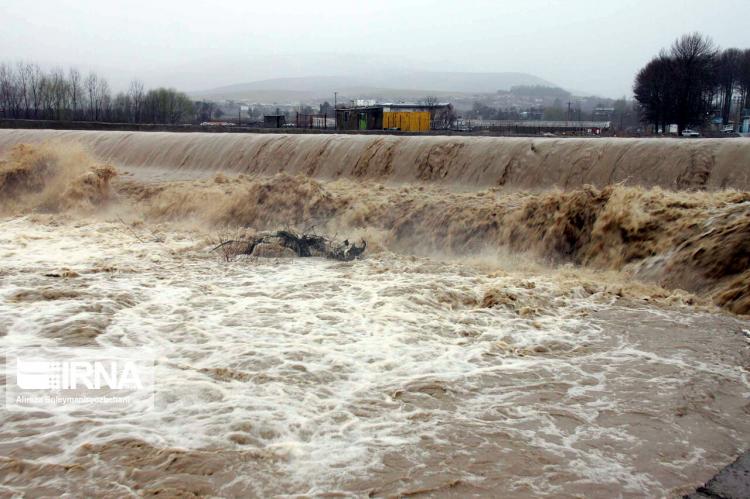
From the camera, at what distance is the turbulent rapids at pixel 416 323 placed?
4.71 m

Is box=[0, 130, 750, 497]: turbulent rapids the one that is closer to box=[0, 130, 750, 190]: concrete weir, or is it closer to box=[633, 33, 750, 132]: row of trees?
box=[0, 130, 750, 190]: concrete weir

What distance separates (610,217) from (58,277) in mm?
8798

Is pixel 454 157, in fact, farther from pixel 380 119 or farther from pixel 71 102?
pixel 71 102

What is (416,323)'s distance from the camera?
26.3 ft

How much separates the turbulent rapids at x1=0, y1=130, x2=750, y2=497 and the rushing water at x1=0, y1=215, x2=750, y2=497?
0.03 metres

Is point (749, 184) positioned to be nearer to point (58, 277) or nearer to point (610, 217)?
point (610, 217)

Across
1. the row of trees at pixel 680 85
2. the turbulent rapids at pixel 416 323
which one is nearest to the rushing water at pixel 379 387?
the turbulent rapids at pixel 416 323

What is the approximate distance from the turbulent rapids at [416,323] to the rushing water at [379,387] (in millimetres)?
26

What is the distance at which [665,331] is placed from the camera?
7.82m

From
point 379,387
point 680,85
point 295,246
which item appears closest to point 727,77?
point 680,85

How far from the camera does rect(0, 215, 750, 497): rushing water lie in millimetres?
4562

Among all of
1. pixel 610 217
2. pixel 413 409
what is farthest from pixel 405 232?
pixel 413 409

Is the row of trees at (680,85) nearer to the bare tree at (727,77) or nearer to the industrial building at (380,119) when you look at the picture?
the bare tree at (727,77)

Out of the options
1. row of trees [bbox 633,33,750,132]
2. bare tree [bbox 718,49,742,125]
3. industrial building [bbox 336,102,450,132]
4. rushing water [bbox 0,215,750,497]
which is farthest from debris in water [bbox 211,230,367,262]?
bare tree [bbox 718,49,742,125]
